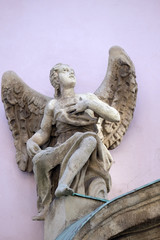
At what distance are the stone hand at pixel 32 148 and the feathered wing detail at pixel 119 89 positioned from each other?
0.58m

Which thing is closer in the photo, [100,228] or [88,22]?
[100,228]

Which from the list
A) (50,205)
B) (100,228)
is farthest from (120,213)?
(50,205)

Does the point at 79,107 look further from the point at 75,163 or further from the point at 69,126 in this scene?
the point at 75,163

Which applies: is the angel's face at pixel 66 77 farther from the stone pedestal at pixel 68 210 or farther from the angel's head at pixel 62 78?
the stone pedestal at pixel 68 210

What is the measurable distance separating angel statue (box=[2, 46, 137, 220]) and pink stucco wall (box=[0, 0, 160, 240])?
0.51 feet

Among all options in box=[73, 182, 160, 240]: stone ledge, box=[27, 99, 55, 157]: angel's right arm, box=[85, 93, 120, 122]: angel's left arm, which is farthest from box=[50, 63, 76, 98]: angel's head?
box=[73, 182, 160, 240]: stone ledge

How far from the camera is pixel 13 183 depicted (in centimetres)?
513

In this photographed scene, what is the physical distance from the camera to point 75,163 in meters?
4.40

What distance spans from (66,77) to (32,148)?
0.51 metres

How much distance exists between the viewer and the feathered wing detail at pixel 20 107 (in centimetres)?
517

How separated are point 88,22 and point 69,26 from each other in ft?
0.48

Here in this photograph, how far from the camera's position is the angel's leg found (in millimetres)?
4266

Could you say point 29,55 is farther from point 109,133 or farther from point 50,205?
point 50,205

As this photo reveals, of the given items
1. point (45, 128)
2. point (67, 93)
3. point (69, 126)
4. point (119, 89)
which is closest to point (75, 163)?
point (69, 126)
